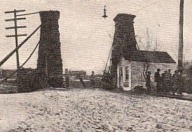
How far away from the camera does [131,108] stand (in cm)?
1044

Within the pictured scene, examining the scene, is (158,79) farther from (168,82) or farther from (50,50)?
(50,50)

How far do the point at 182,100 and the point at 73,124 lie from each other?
5736 mm

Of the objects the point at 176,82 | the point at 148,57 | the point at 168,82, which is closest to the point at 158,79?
the point at 168,82

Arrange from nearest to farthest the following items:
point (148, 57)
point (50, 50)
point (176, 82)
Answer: point (176, 82)
point (50, 50)
point (148, 57)

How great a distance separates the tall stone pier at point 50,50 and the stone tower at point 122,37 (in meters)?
5.93

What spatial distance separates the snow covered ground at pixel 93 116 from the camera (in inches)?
303

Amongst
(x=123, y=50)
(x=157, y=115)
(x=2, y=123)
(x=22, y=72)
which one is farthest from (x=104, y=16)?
(x=2, y=123)

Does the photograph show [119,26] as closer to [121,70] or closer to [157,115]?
[121,70]

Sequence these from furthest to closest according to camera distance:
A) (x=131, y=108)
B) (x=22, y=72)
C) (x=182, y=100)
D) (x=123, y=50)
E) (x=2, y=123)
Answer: (x=123, y=50) < (x=22, y=72) < (x=182, y=100) < (x=131, y=108) < (x=2, y=123)

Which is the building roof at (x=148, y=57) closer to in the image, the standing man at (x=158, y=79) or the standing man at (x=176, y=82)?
the standing man at (x=158, y=79)

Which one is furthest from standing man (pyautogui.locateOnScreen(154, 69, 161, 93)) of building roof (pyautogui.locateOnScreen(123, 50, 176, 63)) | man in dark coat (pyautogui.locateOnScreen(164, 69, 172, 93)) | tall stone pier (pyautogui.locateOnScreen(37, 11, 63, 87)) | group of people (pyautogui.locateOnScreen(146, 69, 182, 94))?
tall stone pier (pyautogui.locateOnScreen(37, 11, 63, 87))

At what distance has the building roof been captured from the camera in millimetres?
22095

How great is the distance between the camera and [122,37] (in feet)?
82.9

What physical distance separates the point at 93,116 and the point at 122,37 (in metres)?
16.7
